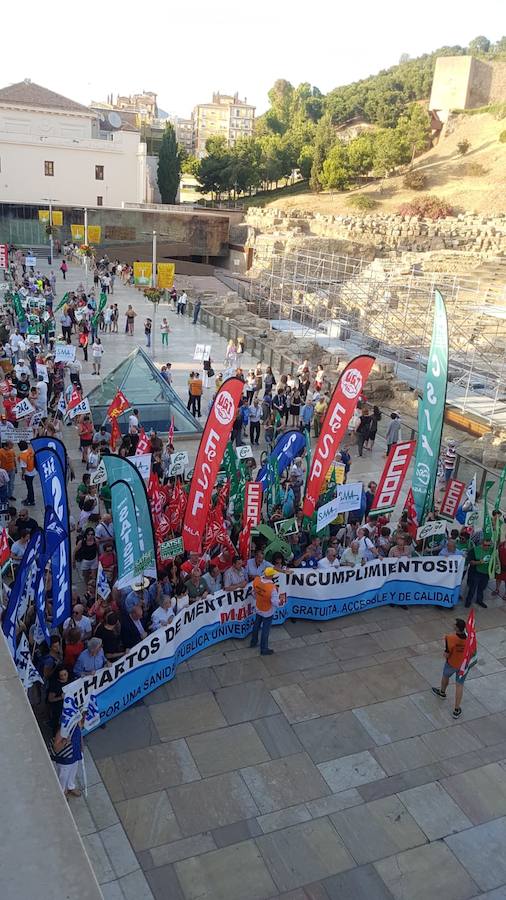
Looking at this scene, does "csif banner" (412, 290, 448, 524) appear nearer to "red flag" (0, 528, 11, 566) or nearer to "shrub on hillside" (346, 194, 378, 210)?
"red flag" (0, 528, 11, 566)

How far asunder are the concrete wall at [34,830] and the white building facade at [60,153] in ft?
195

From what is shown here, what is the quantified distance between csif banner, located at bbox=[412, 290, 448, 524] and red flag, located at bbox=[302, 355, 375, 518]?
101 centimetres

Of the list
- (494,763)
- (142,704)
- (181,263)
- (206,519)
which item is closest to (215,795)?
(142,704)

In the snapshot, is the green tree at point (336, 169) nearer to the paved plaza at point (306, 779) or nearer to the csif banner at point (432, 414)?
the csif banner at point (432, 414)

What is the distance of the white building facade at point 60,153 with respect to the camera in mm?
56812

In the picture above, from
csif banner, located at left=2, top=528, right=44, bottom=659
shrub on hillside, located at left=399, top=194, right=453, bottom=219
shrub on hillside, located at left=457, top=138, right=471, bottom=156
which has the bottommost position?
csif banner, located at left=2, top=528, right=44, bottom=659

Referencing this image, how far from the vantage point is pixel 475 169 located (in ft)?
209

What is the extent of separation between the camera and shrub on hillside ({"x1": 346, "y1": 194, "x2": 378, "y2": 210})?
2361 inches

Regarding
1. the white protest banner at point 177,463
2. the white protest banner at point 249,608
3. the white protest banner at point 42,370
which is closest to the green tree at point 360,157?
the white protest banner at point 42,370

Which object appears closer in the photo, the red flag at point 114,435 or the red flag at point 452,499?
the red flag at point 452,499

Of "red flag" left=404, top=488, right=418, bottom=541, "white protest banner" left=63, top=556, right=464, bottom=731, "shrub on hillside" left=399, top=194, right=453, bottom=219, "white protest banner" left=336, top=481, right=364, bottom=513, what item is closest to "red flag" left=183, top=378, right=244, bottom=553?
"white protest banner" left=63, top=556, right=464, bottom=731

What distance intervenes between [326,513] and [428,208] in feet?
171

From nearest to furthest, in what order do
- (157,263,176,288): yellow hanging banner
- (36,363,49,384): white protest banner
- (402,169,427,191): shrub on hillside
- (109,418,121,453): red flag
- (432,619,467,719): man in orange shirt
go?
1. (432,619,467,719): man in orange shirt
2. (109,418,121,453): red flag
3. (36,363,49,384): white protest banner
4. (157,263,176,288): yellow hanging banner
5. (402,169,427,191): shrub on hillside

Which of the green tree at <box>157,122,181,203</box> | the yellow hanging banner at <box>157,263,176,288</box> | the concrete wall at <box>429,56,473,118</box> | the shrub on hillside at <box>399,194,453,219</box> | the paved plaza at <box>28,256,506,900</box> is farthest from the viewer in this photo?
the concrete wall at <box>429,56,473,118</box>
